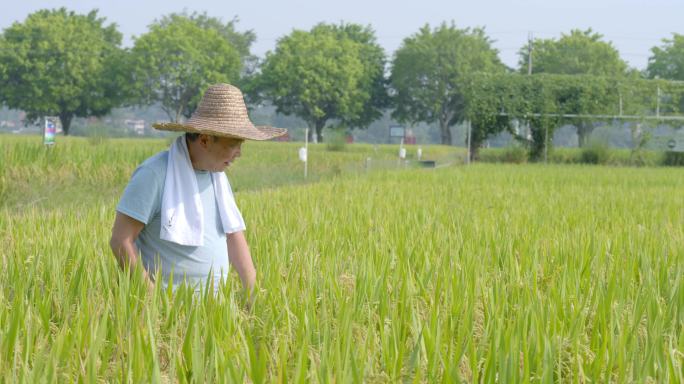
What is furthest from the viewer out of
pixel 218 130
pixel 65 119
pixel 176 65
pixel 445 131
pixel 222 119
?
pixel 445 131

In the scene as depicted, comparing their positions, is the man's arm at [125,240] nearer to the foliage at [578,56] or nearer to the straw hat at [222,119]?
the straw hat at [222,119]

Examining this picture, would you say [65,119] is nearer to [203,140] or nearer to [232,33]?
[232,33]

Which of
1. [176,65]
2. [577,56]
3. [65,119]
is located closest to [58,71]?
[65,119]

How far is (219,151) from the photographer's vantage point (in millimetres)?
2920

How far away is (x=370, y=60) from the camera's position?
5750 centimetres

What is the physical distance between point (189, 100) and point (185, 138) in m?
49.6

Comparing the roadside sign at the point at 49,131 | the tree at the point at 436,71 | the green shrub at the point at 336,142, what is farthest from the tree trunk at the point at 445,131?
the roadside sign at the point at 49,131

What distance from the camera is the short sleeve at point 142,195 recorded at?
9.17ft

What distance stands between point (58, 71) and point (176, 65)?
6.96 m

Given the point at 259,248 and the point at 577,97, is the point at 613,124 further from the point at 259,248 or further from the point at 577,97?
the point at 259,248

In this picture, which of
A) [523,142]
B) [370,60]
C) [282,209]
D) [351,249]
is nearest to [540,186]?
[282,209]

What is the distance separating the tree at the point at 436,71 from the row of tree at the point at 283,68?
6 cm

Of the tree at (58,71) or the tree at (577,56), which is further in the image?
the tree at (577,56)

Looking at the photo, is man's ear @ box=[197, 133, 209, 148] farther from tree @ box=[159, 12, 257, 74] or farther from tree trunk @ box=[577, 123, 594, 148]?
tree @ box=[159, 12, 257, 74]
